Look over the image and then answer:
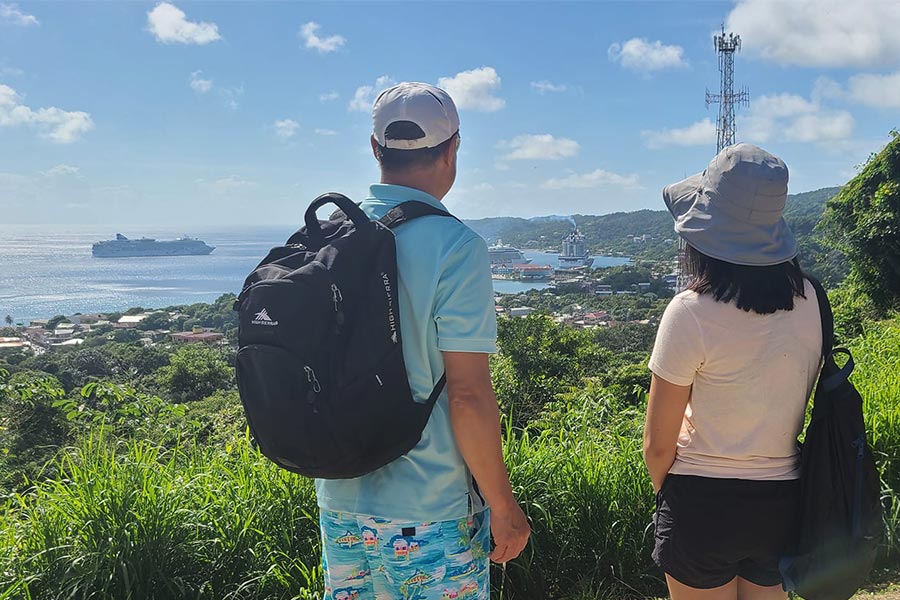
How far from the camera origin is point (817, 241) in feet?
45.9

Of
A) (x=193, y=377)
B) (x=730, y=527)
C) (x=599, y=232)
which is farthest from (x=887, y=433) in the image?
(x=599, y=232)

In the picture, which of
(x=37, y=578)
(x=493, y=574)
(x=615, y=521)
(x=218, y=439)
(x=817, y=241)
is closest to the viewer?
(x=37, y=578)

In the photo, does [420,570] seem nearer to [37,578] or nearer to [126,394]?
[37,578]

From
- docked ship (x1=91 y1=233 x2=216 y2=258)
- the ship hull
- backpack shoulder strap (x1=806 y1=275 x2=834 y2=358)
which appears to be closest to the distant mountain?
docked ship (x1=91 y1=233 x2=216 y2=258)

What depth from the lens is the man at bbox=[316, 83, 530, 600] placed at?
1248 mm

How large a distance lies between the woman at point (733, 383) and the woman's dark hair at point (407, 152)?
1.95 feet

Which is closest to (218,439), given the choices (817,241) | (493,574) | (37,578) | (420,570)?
(37,578)

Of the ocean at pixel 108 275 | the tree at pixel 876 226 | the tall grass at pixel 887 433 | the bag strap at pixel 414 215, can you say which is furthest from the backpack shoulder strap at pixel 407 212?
the ocean at pixel 108 275

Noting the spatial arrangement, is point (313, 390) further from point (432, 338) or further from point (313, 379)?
point (432, 338)

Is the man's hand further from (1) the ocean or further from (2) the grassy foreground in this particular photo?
(1) the ocean

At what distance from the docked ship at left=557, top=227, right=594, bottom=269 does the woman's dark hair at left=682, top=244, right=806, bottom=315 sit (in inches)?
1629

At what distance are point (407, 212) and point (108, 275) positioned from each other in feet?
162

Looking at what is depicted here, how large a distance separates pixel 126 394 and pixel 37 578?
2.82 meters

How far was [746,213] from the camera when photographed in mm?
1366
